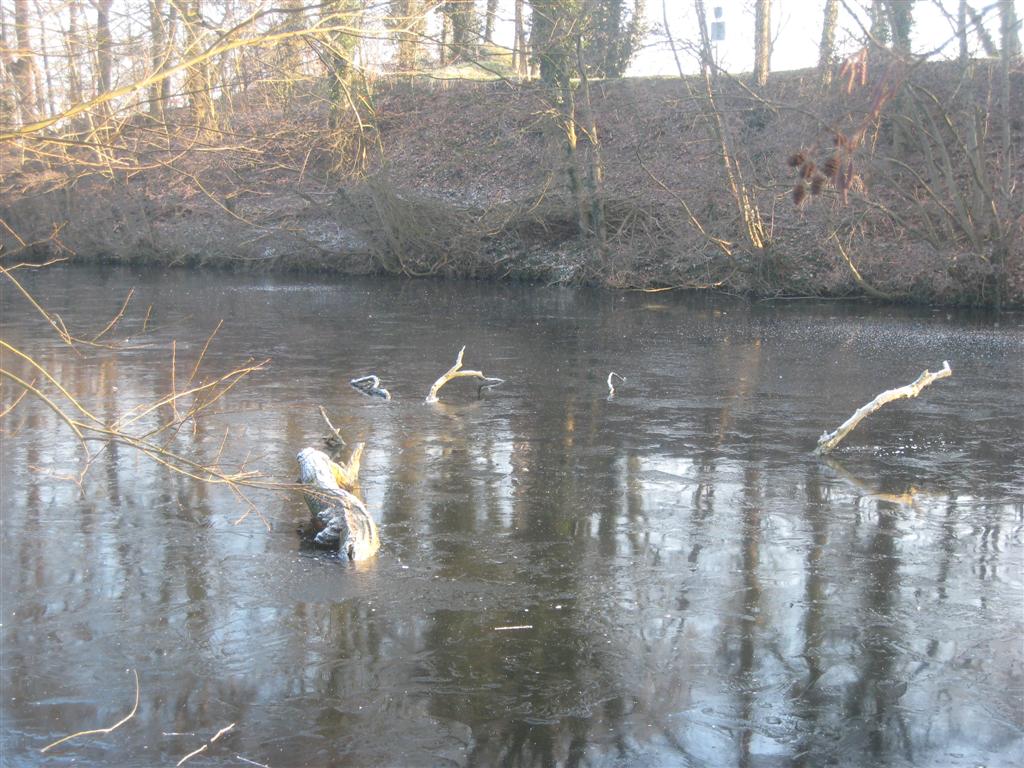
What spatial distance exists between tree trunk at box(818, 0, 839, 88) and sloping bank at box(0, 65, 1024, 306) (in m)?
0.55

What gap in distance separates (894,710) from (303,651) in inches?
134

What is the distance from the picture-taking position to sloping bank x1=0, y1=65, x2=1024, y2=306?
24.1 m

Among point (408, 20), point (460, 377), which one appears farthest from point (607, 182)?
point (408, 20)

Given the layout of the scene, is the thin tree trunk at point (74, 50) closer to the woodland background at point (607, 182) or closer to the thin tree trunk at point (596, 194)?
the woodland background at point (607, 182)

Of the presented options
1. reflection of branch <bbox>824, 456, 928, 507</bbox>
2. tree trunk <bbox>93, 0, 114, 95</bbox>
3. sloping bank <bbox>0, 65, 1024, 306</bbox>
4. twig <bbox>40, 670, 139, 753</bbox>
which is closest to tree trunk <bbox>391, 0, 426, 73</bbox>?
tree trunk <bbox>93, 0, 114, 95</bbox>

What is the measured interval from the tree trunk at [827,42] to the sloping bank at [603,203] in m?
0.55

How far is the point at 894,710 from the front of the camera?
19.7 feet

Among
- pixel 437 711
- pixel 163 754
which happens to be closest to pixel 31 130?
pixel 163 754

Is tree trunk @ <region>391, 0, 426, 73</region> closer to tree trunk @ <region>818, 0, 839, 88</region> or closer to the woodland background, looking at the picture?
the woodland background

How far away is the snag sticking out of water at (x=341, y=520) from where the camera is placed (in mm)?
8211

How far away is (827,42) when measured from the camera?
25188mm

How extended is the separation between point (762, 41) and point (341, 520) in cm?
2764

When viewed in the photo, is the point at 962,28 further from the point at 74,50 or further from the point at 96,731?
the point at 74,50

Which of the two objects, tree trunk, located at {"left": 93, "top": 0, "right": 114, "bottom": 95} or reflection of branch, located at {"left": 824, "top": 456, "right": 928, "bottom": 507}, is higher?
tree trunk, located at {"left": 93, "top": 0, "right": 114, "bottom": 95}
